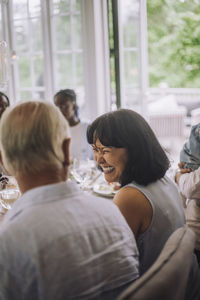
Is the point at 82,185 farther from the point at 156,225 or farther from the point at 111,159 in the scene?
the point at 156,225

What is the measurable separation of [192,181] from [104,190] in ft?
1.80

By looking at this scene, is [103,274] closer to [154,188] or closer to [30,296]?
[30,296]

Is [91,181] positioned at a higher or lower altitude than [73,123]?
lower

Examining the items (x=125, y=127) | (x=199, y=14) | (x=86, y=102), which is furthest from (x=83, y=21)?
(x=199, y=14)

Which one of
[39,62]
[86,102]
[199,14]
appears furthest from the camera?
[199,14]

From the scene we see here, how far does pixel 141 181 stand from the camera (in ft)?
4.31

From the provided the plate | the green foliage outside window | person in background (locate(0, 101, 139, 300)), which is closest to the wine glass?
the plate

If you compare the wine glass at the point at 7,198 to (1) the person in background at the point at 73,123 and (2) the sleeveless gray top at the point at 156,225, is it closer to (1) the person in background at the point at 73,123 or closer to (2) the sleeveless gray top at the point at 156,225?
(2) the sleeveless gray top at the point at 156,225

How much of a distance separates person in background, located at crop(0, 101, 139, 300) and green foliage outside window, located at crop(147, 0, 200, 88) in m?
10.1

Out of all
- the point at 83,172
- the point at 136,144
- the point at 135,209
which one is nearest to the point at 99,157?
the point at 136,144

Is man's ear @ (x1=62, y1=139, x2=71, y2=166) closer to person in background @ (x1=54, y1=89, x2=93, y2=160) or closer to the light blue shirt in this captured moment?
the light blue shirt

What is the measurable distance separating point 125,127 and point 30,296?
71 cm

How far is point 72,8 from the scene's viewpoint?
13.0 feet

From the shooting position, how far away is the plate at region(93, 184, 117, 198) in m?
2.01
